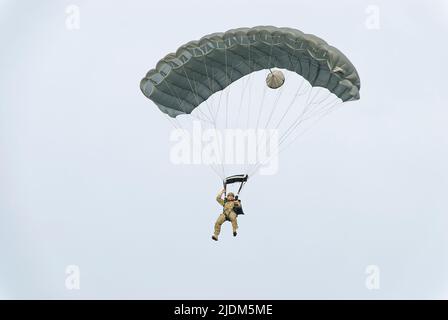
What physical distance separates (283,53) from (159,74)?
315 cm

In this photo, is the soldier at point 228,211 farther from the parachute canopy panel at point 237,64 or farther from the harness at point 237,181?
the parachute canopy panel at point 237,64

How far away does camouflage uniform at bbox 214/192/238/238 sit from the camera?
23.6m

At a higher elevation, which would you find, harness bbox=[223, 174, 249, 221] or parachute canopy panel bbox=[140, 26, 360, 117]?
parachute canopy panel bbox=[140, 26, 360, 117]

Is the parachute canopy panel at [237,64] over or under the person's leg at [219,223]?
over

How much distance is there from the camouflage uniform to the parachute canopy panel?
3.27m

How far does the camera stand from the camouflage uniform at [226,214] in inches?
928

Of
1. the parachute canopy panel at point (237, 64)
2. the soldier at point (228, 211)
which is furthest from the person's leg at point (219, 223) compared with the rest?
the parachute canopy panel at point (237, 64)

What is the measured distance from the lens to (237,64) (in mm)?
24734

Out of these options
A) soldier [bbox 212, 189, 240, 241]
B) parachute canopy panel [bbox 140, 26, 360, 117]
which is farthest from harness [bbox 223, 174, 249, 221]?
parachute canopy panel [bbox 140, 26, 360, 117]

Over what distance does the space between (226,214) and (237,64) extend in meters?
3.88

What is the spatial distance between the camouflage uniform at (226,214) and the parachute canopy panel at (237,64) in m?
3.27

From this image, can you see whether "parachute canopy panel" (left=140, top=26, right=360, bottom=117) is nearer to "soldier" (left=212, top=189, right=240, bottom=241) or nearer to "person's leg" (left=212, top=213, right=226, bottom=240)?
"soldier" (left=212, top=189, right=240, bottom=241)

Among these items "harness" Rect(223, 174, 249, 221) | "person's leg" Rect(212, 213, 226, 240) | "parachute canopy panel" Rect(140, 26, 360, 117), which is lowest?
"person's leg" Rect(212, 213, 226, 240)
